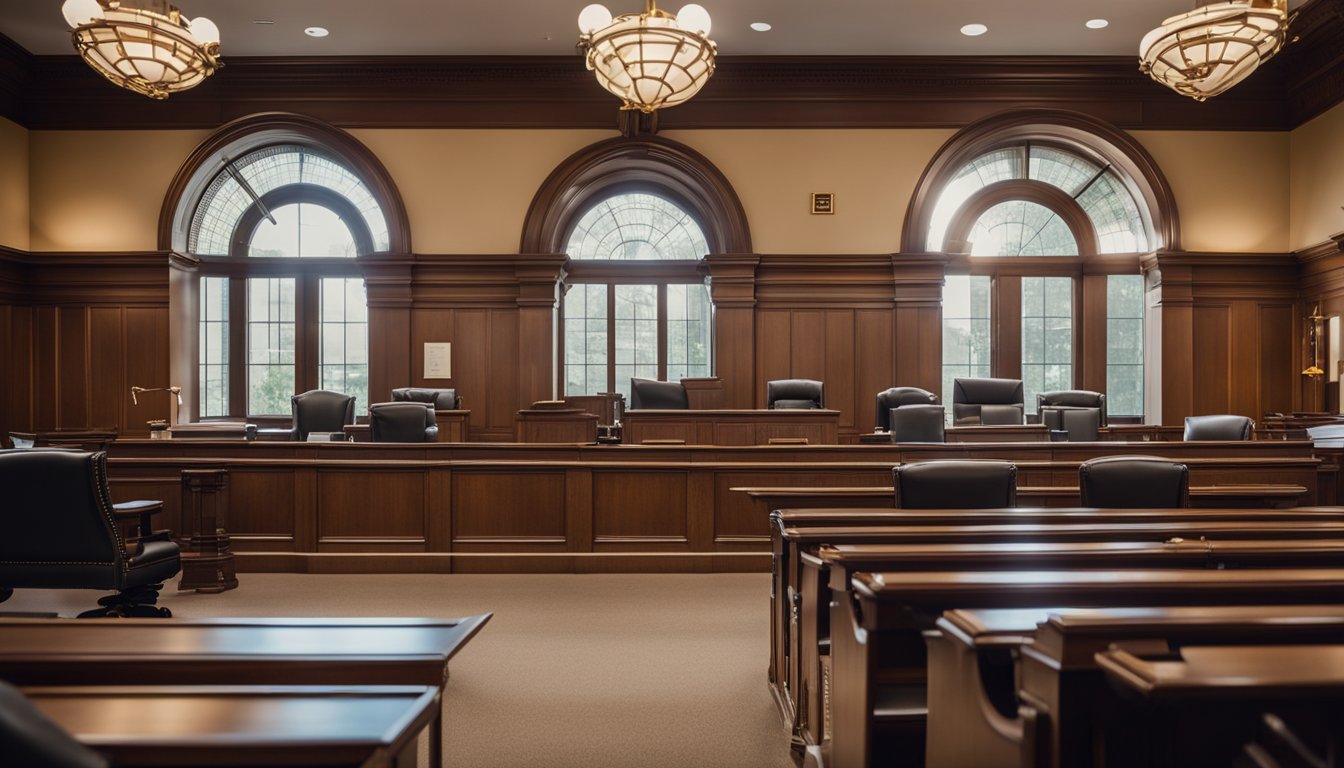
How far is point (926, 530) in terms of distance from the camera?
259 cm

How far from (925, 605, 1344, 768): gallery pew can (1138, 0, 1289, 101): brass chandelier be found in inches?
229

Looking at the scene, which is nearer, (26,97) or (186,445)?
(186,445)

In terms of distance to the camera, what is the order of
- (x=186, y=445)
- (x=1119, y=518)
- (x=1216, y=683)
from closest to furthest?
(x=1216, y=683)
(x=1119, y=518)
(x=186, y=445)

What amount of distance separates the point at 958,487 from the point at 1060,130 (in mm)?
7689

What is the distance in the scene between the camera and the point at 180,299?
9609 millimetres

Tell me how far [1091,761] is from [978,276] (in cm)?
938

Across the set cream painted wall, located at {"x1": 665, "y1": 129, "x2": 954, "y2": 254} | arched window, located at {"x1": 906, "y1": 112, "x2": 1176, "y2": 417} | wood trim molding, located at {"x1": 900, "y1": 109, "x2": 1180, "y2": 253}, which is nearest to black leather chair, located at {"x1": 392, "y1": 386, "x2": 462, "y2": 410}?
cream painted wall, located at {"x1": 665, "y1": 129, "x2": 954, "y2": 254}

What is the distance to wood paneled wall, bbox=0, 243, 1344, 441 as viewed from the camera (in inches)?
370

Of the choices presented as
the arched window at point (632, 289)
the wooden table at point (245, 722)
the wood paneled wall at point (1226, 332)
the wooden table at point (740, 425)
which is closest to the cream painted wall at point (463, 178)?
the arched window at point (632, 289)

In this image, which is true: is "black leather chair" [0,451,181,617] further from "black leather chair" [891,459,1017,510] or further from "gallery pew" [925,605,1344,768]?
"gallery pew" [925,605,1344,768]

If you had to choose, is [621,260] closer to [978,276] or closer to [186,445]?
[978,276]

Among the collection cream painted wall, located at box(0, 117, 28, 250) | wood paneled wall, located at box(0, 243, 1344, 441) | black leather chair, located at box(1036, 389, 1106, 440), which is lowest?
black leather chair, located at box(1036, 389, 1106, 440)

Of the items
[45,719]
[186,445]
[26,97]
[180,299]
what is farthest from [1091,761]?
[26,97]

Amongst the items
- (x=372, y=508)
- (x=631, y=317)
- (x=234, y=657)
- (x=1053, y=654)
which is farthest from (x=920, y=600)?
(x=631, y=317)
